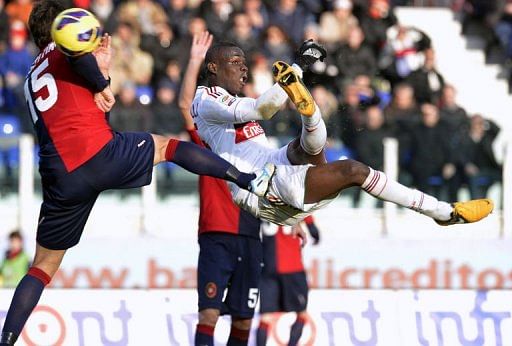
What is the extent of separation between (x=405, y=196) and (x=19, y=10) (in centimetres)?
934

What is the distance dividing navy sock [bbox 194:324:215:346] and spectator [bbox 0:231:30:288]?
4.96 m

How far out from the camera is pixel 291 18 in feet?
55.1

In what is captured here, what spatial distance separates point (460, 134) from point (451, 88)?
3.37 ft

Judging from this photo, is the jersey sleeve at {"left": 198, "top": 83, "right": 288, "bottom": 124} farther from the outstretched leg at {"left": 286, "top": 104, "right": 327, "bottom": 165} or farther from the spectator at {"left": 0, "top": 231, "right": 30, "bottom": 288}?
the spectator at {"left": 0, "top": 231, "right": 30, "bottom": 288}

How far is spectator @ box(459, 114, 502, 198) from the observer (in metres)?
14.7

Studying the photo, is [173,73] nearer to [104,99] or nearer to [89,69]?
[104,99]

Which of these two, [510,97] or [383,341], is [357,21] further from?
[383,341]

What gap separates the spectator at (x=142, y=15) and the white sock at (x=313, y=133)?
26.9 feet

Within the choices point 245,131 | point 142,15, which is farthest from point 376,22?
point 245,131

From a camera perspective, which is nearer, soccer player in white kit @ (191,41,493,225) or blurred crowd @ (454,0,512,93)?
soccer player in white kit @ (191,41,493,225)

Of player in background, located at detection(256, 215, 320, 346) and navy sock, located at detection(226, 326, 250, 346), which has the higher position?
player in background, located at detection(256, 215, 320, 346)

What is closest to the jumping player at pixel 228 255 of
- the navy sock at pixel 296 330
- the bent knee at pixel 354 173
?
the navy sock at pixel 296 330

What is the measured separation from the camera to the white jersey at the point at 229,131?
8.53 meters

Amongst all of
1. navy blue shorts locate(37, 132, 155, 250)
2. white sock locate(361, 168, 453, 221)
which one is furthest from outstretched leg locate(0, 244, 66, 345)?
white sock locate(361, 168, 453, 221)
